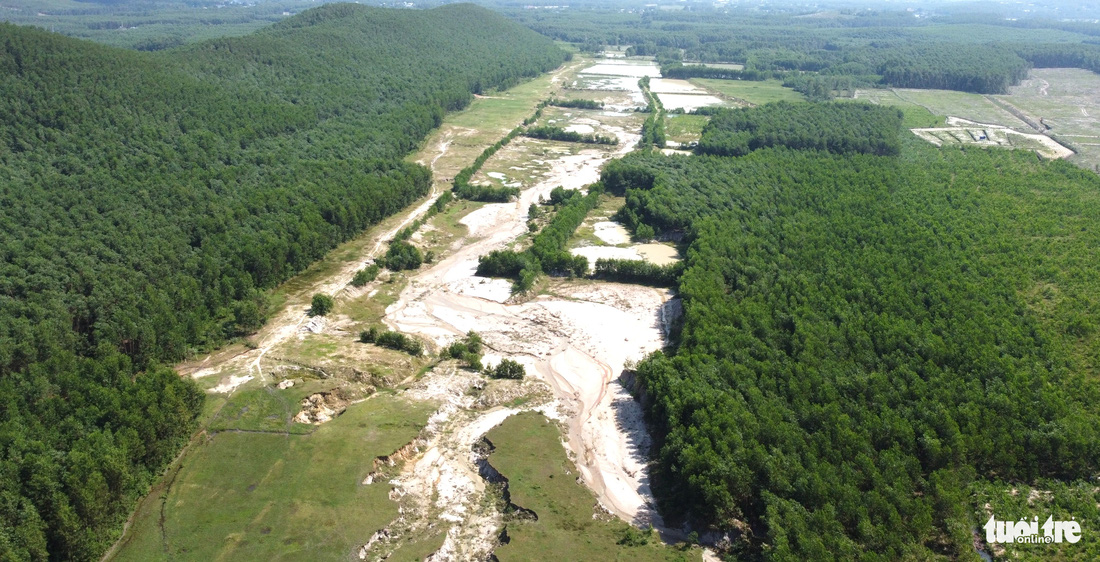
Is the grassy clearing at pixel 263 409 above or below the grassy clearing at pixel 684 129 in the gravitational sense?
below

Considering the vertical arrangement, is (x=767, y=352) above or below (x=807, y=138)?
below

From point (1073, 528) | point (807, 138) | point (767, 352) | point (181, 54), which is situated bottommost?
point (1073, 528)

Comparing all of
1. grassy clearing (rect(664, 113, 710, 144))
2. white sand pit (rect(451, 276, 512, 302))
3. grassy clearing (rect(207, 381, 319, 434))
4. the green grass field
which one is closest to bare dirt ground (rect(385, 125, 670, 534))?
white sand pit (rect(451, 276, 512, 302))

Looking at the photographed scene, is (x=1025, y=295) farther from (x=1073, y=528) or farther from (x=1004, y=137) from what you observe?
(x=1004, y=137)

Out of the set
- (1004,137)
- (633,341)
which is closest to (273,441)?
(633,341)

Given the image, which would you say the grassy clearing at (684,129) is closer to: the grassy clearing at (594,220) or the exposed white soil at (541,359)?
the grassy clearing at (594,220)

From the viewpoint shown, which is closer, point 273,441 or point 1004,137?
point 273,441

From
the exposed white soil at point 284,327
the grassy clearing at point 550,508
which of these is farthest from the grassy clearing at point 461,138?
the grassy clearing at point 550,508
